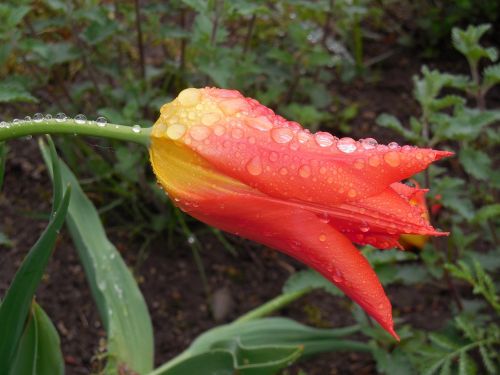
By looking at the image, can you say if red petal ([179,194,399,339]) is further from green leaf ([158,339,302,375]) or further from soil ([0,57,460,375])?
soil ([0,57,460,375])

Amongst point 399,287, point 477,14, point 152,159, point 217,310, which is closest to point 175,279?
point 217,310

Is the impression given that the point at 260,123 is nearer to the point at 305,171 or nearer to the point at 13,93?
the point at 305,171

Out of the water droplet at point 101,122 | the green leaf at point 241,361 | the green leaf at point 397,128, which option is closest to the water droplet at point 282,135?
the water droplet at point 101,122

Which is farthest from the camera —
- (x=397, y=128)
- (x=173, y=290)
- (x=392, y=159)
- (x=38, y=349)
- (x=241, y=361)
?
(x=173, y=290)

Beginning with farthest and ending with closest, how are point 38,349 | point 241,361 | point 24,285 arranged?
point 241,361, point 38,349, point 24,285

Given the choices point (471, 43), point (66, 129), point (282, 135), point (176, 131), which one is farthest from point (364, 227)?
point (471, 43)

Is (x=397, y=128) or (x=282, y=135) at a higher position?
(x=282, y=135)
